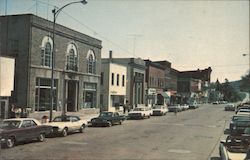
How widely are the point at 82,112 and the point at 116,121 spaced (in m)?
11.5

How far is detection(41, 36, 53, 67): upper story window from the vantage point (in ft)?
122

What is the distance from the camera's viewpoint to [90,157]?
15914 mm

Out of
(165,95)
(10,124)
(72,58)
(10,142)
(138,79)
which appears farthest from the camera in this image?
(165,95)

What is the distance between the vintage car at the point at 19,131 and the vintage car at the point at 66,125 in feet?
5.58

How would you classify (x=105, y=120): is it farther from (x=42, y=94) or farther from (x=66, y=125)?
(x=66, y=125)

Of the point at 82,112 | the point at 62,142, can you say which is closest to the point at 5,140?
the point at 62,142

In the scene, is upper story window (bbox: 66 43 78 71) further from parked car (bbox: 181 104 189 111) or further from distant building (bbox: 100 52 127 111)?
parked car (bbox: 181 104 189 111)

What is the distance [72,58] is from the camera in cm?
4316

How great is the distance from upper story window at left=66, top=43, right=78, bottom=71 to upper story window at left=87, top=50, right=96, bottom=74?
3592mm

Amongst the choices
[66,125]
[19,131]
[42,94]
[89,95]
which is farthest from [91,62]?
[19,131]

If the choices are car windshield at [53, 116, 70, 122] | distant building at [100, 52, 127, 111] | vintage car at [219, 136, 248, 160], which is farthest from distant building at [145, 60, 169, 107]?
vintage car at [219, 136, 248, 160]

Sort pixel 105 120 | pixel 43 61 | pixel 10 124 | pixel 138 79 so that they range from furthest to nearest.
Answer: pixel 138 79 < pixel 43 61 < pixel 105 120 < pixel 10 124

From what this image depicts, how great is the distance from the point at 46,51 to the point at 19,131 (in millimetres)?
19008

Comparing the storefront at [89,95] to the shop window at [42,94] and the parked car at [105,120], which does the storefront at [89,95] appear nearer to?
the shop window at [42,94]
